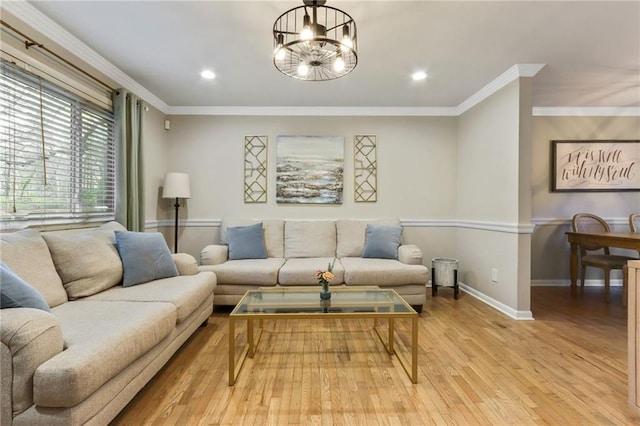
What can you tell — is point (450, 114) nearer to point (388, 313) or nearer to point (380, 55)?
point (380, 55)

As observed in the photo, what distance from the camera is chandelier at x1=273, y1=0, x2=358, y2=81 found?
1754 millimetres

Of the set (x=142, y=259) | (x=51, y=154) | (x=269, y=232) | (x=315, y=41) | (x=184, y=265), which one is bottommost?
(x=184, y=265)

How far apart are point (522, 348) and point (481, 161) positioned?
6.80 ft

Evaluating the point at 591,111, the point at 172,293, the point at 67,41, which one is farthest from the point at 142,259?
the point at 591,111

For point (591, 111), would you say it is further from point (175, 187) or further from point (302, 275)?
point (175, 187)

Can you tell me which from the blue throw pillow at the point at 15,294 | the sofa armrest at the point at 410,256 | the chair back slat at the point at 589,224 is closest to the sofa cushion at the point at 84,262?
the blue throw pillow at the point at 15,294

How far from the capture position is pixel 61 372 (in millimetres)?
1199

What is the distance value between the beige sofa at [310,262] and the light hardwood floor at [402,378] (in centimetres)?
41

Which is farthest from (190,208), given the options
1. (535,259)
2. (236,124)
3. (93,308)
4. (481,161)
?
(535,259)

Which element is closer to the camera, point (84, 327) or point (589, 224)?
point (84, 327)

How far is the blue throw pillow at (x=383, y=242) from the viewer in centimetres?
363

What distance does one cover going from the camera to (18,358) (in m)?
1.19

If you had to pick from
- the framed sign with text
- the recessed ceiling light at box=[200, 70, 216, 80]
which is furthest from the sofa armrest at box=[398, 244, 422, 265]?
the recessed ceiling light at box=[200, 70, 216, 80]

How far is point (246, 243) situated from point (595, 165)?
15.3 ft
